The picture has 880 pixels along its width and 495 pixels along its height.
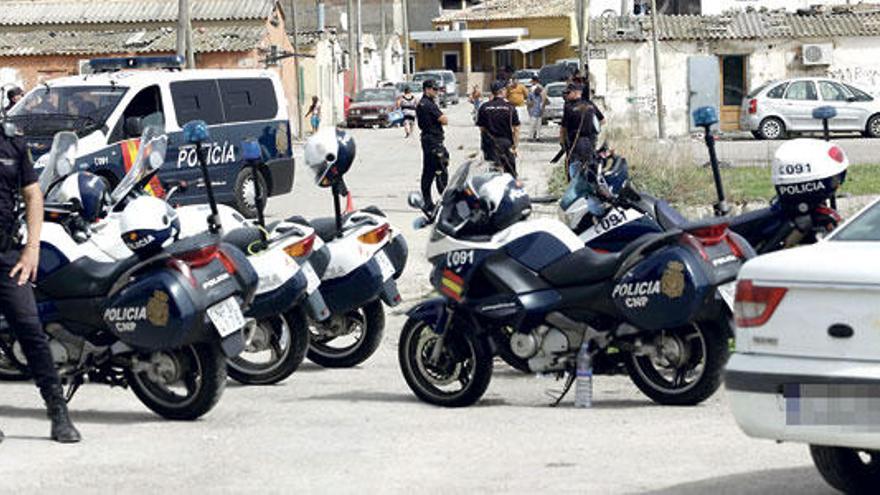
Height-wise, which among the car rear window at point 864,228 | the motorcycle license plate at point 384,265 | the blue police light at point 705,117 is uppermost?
the blue police light at point 705,117

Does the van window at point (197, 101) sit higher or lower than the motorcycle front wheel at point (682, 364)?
higher

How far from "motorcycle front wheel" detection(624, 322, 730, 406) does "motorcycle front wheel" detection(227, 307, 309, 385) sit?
2182 millimetres

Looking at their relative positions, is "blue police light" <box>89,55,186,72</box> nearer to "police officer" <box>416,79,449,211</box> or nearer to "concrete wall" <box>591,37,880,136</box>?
"police officer" <box>416,79,449,211</box>

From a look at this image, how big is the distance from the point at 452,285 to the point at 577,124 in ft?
48.3

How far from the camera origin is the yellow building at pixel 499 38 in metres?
104

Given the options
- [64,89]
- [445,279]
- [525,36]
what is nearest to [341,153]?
[445,279]

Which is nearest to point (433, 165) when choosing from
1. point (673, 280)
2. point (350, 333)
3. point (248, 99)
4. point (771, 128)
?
point (248, 99)

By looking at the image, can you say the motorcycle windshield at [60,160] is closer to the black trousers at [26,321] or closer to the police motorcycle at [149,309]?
the police motorcycle at [149,309]

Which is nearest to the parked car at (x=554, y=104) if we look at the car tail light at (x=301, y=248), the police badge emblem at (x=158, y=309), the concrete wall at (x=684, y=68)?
the concrete wall at (x=684, y=68)

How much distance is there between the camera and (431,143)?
24219 millimetres

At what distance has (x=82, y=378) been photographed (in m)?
10.7

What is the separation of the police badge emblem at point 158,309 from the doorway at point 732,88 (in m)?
42.3

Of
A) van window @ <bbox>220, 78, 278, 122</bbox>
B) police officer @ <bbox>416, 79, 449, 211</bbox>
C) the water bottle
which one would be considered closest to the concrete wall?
van window @ <bbox>220, 78, 278, 122</bbox>

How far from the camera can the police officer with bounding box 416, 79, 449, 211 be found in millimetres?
23969
